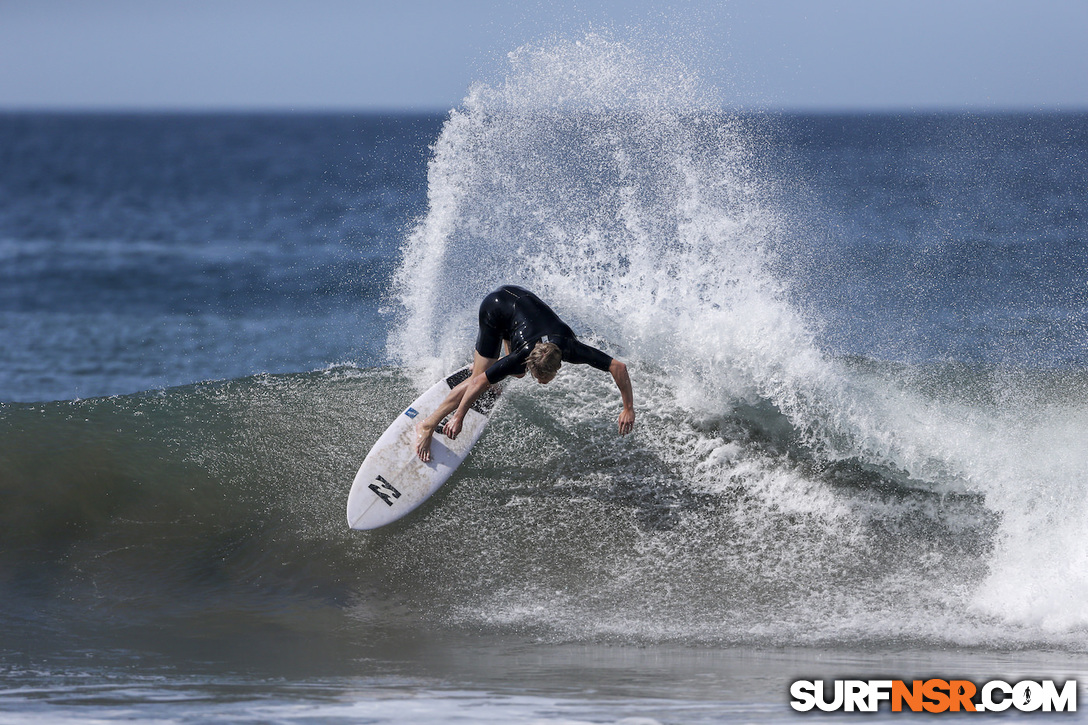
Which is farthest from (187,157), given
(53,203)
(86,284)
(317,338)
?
(317,338)

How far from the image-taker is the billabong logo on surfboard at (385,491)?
22.4 ft

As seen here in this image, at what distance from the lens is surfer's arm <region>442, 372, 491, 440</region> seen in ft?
21.1

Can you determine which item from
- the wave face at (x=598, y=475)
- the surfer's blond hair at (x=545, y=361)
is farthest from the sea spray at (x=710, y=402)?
the surfer's blond hair at (x=545, y=361)

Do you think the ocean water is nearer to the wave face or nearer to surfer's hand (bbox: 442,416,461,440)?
the wave face

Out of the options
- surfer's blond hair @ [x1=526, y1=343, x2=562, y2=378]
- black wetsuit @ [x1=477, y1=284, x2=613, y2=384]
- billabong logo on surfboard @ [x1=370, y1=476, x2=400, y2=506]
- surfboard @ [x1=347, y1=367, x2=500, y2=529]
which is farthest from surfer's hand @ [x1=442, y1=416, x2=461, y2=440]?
Answer: surfer's blond hair @ [x1=526, y1=343, x2=562, y2=378]

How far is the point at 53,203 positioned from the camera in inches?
1353

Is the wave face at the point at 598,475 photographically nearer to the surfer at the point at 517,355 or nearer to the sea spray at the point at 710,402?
the sea spray at the point at 710,402

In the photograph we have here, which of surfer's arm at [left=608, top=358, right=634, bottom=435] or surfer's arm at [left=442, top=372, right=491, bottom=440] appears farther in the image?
surfer's arm at [left=442, top=372, right=491, bottom=440]

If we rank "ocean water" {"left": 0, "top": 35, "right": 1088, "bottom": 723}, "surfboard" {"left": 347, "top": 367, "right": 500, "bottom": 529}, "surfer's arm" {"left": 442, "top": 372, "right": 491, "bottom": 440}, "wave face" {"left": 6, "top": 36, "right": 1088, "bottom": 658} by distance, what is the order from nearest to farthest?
"ocean water" {"left": 0, "top": 35, "right": 1088, "bottom": 723} < "wave face" {"left": 6, "top": 36, "right": 1088, "bottom": 658} < "surfer's arm" {"left": 442, "top": 372, "right": 491, "bottom": 440} < "surfboard" {"left": 347, "top": 367, "right": 500, "bottom": 529}

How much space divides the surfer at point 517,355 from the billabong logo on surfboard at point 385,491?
0.34m

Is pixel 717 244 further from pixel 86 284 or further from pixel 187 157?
pixel 187 157

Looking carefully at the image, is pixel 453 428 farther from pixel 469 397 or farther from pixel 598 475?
pixel 598 475

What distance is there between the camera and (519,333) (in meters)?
6.60

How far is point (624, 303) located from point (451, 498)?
9.02 feet
